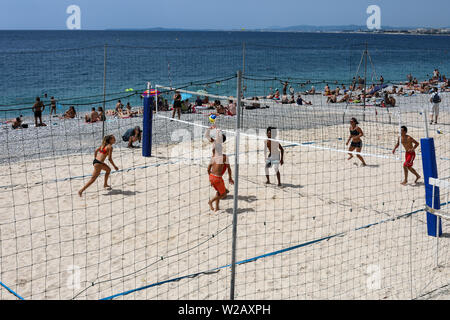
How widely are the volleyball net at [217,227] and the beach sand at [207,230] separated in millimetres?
22

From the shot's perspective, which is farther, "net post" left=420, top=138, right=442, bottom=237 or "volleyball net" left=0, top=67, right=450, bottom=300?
"net post" left=420, top=138, right=442, bottom=237

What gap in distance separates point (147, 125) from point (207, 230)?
4.18m

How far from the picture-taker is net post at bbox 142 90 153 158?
10.3 m

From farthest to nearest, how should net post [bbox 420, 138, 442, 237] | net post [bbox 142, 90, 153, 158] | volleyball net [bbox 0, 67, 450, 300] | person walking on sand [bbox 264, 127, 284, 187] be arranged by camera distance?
net post [bbox 142, 90, 153, 158]
person walking on sand [bbox 264, 127, 284, 187]
net post [bbox 420, 138, 442, 237]
volleyball net [bbox 0, 67, 450, 300]

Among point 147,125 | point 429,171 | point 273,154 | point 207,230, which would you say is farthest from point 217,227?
point 147,125

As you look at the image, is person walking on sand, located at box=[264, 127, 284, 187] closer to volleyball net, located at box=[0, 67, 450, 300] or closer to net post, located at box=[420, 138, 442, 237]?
volleyball net, located at box=[0, 67, 450, 300]

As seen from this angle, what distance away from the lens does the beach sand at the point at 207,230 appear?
538cm

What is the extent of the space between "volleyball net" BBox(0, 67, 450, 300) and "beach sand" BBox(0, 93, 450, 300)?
22 mm

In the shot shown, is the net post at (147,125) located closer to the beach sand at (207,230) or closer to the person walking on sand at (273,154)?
the beach sand at (207,230)

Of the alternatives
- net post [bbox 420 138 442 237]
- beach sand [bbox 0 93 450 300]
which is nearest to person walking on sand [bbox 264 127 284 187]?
beach sand [bbox 0 93 450 300]

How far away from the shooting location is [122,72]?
4162 centimetres
